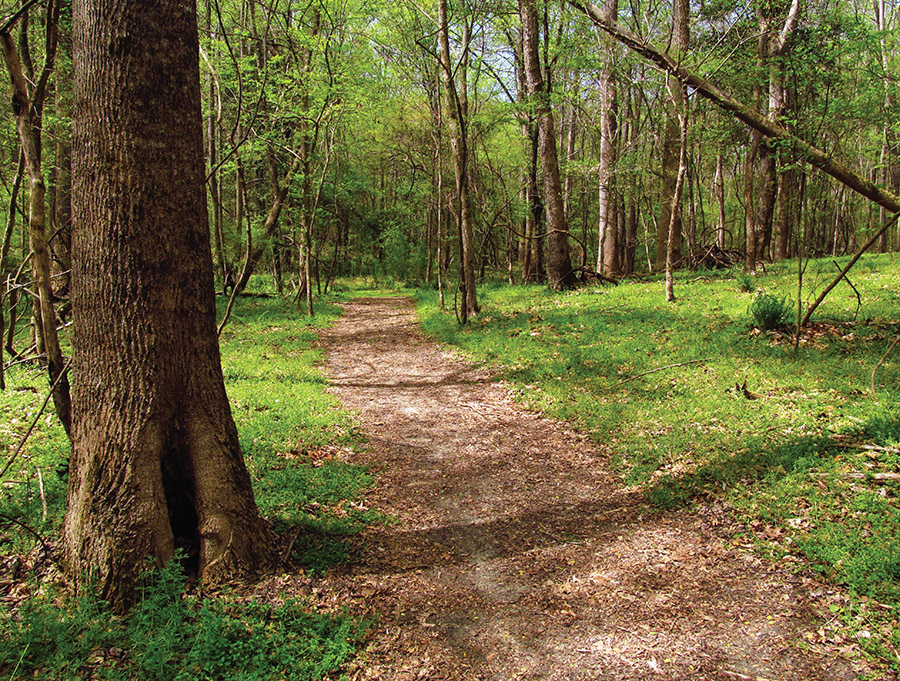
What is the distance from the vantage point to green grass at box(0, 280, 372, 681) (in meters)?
2.79

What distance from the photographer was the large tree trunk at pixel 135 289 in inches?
120

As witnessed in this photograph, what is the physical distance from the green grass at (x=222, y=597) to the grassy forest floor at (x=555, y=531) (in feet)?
0.06

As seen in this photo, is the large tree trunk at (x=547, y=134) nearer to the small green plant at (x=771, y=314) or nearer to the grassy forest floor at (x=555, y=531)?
the small green plant at (x=771, y=314)

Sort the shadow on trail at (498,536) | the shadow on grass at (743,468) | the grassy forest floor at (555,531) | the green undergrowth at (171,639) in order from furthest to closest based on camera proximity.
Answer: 1. the shadow on grass at (743,468)
2. the shadow on trail at (498,536)
3. the grassy forest floor at (555,531)
4. the green undergrowth at (171,639)

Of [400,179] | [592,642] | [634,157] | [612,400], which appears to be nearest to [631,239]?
[634,157]

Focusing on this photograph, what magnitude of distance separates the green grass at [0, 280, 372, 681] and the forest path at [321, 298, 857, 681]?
32 centimetres

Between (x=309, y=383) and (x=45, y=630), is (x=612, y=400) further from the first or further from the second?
(x=45, y=630)

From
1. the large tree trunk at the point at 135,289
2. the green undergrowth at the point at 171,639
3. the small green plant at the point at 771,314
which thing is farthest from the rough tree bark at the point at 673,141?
the green undergrowth at the point at 171,639

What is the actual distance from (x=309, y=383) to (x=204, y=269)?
18.1ft

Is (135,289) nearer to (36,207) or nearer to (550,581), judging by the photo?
(36,207)

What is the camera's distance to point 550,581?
150 inches

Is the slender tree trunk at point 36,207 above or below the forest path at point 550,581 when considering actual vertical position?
above

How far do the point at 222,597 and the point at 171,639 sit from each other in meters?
0.47

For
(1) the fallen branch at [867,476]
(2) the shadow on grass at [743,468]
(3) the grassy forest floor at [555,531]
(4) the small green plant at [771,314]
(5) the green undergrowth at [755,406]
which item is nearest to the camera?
(3) the grassy forest floor at [555,531]
